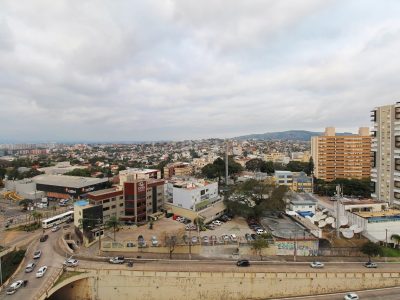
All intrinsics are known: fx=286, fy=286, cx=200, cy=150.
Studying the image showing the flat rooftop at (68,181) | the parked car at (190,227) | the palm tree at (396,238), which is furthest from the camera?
the flat rooftop at (68,181)

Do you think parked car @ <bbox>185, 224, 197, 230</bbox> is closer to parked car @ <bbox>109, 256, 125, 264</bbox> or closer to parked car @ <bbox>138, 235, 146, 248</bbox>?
parked car @ <bbox>138, 235, 146, 248</bbox>

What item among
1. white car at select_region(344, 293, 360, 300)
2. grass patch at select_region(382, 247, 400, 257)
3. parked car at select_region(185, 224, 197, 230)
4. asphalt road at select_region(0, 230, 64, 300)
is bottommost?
white car at select_region(344, 293, 360, 300)

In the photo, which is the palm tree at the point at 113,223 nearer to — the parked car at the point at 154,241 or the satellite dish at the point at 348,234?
the parked car at the point at 154,241

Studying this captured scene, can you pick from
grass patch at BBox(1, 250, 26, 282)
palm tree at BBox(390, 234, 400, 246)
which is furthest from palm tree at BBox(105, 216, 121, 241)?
palm tree at BBox(390, 234, 400, 246)

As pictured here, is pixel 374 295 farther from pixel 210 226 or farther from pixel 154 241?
pixel 154 241

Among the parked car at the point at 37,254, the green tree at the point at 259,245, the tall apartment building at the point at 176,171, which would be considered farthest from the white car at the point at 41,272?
the tall apartment building at the point at 176,171

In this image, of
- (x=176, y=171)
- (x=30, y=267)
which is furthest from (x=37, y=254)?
(x=176, y=171)
